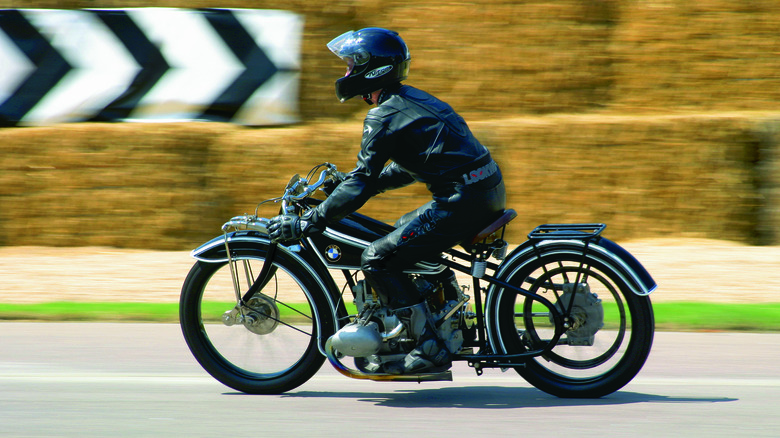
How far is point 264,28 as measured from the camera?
9945 millimetres

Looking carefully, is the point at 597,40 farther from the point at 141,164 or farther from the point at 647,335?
the point at 647,335

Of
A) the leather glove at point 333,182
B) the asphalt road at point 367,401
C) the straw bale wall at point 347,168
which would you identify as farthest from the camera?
the straw bale wall at point 347,168

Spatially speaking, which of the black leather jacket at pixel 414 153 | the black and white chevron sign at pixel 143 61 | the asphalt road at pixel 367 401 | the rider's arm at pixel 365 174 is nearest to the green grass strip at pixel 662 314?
the asphalt road at pixel 367 401

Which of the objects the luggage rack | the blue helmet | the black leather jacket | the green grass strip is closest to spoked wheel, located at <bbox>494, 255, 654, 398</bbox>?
the luggage rack

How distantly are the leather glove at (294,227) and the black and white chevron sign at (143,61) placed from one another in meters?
5.61

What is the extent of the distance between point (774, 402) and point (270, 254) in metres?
2.65

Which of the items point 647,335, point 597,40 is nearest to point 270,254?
point 647,335

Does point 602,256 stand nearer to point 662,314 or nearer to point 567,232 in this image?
point 567,232

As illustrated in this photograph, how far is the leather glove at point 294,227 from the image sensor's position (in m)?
4.58

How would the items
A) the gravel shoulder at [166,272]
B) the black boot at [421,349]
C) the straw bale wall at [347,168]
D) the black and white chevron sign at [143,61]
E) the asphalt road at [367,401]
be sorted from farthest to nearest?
the black and white chevron sign at [143,61] → the straw bale wall at [347,168] → the gravel shoulder at [166,272] → the black boot at [421,349] → the asphalt road at [367,401]

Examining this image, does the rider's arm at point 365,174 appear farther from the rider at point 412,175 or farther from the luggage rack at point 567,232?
the luggage rack at point 567,232

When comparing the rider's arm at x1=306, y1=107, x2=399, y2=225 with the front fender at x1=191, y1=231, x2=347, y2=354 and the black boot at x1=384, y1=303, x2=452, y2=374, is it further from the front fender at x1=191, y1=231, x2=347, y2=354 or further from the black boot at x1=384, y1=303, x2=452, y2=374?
the black boot at x1=384, y1=303, x2=452, y2=374

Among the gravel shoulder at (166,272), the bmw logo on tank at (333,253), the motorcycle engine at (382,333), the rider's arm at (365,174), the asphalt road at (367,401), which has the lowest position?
the asphalt road at (367,401)

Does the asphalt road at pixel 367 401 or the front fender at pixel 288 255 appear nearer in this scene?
the asphalt road at pixel 367 401
